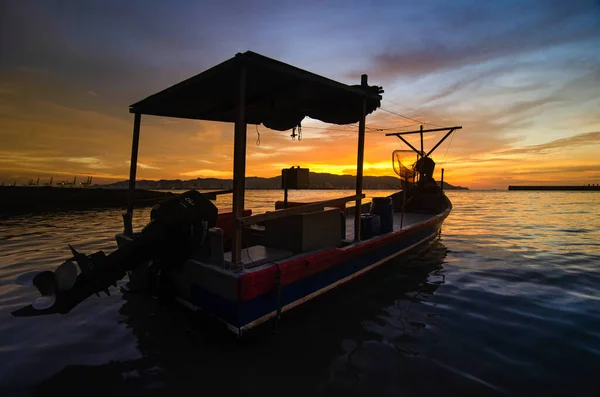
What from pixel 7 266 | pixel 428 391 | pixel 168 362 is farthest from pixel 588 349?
pixel 7 266

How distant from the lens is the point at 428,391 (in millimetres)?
3156

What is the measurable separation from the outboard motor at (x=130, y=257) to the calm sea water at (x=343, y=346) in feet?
2.49

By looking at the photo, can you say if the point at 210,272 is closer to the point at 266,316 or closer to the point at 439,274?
the point at 266,316

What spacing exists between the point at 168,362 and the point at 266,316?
1.36 metres

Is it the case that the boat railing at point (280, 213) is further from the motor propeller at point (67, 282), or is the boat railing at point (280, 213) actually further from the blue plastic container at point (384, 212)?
the blue plastic container at point (384, 212)

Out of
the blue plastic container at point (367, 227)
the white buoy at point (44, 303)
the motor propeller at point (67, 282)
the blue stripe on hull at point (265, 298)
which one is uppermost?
the blue plastic container at point (367, 227)

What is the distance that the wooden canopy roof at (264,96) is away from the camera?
4359mm

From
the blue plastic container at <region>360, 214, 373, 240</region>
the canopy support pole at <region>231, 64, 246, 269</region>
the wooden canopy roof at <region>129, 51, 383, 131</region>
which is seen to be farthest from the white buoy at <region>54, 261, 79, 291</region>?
the blue plastic container at <region>360, 214, 373, 240</region>

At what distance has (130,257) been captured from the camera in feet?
12.5

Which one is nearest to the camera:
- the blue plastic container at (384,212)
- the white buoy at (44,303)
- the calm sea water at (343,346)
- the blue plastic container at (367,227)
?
the calm sea water at (343,346)

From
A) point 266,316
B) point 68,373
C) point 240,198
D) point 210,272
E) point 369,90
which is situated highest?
point 369,90

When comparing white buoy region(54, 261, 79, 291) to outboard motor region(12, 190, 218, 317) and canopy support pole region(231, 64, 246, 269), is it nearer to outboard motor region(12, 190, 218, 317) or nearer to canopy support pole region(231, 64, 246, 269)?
outboard motor region(12, 190, 218, 317)

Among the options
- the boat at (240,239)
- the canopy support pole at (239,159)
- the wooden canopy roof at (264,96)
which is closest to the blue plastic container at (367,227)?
the boat at (240,239)

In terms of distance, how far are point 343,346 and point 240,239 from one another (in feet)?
6.99
